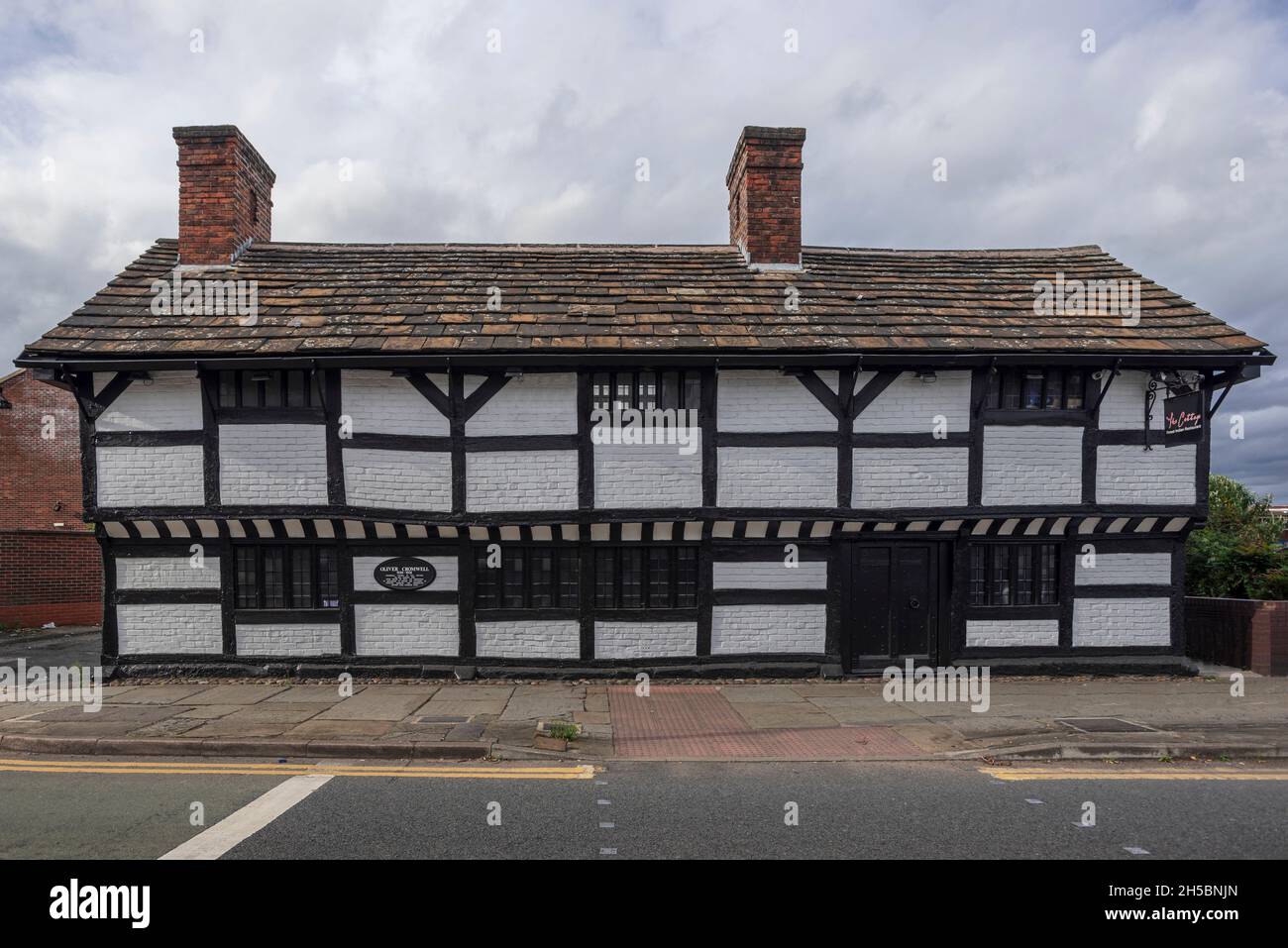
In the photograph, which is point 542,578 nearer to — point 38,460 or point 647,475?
point 647,475

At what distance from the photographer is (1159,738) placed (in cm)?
712

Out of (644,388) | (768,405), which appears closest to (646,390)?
(644,388)

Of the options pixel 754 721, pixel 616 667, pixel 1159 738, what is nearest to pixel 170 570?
pixel 616 667

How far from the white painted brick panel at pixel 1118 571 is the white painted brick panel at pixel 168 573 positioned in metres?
12.5

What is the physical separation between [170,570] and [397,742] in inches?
212

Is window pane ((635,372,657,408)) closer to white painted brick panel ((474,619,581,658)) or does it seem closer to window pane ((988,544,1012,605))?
white painted brick panel ((474,619,581,658))

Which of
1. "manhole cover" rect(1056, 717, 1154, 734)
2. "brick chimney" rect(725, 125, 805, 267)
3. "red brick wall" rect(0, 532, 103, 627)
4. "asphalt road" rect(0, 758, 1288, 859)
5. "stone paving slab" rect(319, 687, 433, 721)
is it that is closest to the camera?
"asphalt road" rect(0, 758, 1288, 859)

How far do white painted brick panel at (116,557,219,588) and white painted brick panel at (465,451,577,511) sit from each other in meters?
3.85

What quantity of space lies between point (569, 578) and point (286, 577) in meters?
4.01

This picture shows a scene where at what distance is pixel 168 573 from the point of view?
10039mm

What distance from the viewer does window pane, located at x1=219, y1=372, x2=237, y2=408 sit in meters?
9.90

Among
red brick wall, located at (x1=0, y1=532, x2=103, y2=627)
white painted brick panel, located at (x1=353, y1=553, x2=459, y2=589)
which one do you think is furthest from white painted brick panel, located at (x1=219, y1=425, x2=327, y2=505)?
red brick wall, located at (x1=0, y1=532, x2=103, y2=627)
